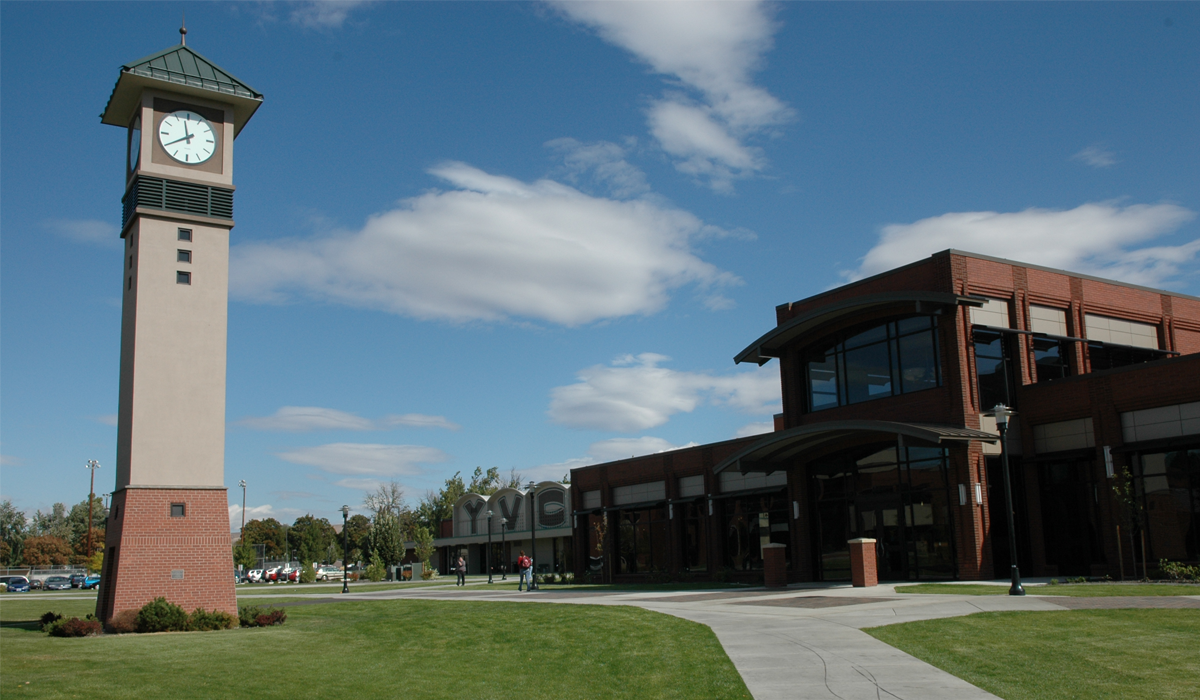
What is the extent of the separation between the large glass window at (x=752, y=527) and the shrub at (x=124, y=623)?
2232 centimetres

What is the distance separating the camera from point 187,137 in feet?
90.3

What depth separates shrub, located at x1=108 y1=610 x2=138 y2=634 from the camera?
23141 mm

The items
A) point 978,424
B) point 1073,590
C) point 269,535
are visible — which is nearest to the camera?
point 1073,590

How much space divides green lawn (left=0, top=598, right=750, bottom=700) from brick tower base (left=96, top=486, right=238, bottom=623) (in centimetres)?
218

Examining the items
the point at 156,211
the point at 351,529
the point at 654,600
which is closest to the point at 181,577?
the point at 156,211

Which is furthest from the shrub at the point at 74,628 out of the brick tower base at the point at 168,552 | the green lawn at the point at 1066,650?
the green lawn at the point at 1066,650

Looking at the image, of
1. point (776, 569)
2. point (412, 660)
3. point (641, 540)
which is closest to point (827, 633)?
point (412, 660)

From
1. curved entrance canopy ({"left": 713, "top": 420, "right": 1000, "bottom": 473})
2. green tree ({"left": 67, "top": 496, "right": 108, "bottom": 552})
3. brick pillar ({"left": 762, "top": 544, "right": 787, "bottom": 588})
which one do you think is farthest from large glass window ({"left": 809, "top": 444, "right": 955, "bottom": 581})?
green tree ({"left": 67, "top": 496, "right": 108, "bottom": 552})

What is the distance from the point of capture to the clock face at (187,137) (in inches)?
1071

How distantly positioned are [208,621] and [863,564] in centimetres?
1803

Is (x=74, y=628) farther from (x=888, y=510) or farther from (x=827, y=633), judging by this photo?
(x=888, y=510)

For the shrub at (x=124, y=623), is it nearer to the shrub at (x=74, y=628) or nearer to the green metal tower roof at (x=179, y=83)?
the shrub at (x=74, y=628)

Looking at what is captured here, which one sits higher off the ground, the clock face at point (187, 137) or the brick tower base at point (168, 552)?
the clock face at point (187, 137)

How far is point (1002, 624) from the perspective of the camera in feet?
50.9
